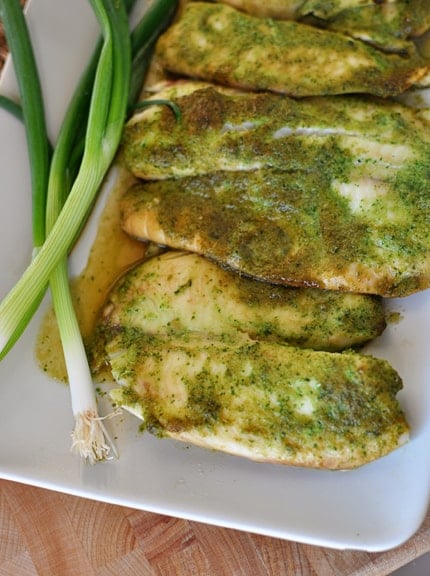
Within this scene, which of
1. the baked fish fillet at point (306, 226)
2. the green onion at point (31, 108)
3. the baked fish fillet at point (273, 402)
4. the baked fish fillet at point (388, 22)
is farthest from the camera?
the baked fish fillet at point (388, 22)

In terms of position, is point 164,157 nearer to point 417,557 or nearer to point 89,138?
point 89,138

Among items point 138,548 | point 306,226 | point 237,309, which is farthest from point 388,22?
point 138,548

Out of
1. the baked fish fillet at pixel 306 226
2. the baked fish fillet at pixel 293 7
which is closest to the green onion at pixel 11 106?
the baked fish fillet at pixel 306 226

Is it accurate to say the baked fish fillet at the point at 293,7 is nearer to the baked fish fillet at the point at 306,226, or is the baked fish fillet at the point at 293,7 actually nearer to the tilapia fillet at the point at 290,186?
the tilapia fillet at the point at 290,186

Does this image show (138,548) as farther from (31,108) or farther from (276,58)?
(276,58)

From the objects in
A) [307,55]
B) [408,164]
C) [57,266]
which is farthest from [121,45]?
[408,164]

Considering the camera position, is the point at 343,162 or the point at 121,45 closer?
the point at 343,162
